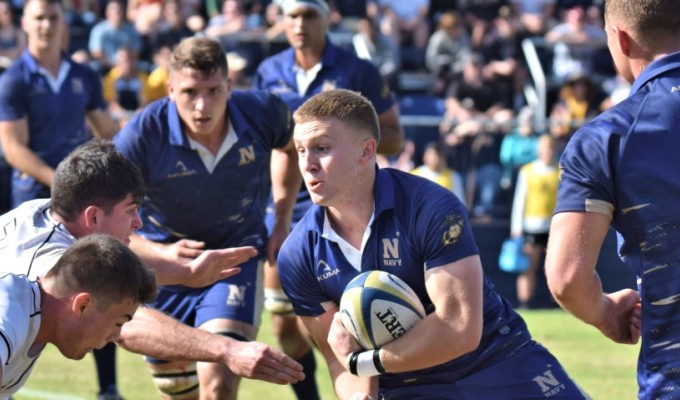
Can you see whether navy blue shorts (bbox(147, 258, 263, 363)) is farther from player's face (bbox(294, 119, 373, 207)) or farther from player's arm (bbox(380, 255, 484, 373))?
player's arm (bbox(380, 255, 484, 373))

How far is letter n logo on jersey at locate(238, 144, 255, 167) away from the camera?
22.8ft

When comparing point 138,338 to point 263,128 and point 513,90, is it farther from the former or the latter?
point 513,90

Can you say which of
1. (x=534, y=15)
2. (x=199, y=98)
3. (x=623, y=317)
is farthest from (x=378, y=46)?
(x=623, y=317)

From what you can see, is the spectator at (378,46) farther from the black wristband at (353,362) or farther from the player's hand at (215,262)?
the black wristband at (353,362)

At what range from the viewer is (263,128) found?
707 cm

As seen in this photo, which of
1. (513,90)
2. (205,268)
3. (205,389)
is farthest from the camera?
(513,90)

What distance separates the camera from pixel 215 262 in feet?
18.5

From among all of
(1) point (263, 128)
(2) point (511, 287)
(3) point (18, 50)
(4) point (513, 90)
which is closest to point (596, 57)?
(4) point (513, 90)

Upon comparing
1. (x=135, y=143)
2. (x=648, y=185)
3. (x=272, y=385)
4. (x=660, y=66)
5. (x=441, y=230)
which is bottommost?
(x=272, y=385)

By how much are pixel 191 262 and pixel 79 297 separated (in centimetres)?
165

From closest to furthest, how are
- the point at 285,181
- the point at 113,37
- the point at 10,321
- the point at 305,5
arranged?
the point at 10,321
the point at 285,181
the point at 305,5
the point at 113,37

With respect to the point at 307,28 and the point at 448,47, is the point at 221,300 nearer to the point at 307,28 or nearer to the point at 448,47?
the point at 307,28

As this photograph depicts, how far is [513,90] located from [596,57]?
1.91 meters

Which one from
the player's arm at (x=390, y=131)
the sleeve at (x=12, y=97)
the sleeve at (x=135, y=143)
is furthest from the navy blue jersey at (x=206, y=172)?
the sleeve at (x=12, y=97)
